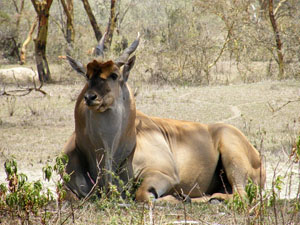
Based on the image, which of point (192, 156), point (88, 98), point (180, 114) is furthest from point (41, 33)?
point (88, 98)

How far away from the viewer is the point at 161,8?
3378cm

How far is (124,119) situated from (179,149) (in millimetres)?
875

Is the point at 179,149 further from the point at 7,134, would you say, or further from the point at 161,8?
the point at 161,8

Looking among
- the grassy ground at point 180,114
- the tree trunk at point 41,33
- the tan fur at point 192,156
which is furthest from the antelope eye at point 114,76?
the tree trunk at point 41,33

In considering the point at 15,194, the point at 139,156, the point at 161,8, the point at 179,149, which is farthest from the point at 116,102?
the point at 161,8

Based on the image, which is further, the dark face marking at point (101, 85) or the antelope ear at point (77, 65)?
the antelope ear at point (77, 65)

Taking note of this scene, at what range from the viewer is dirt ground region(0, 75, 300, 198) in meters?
7.77

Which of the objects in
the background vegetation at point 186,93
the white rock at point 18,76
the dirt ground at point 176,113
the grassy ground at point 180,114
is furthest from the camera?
the white rock at point 18,76

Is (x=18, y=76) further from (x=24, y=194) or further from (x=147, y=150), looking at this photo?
(x=24, y=194)

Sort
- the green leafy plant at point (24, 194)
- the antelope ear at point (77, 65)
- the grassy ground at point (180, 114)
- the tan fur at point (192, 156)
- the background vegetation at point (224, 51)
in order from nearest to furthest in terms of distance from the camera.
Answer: the green leafy plant at point (24, 194) → the antelope ear at point (77, 65) → the tan fur at point (192, 156) → the grassy ground at point (180, 114) → the background vegetation at point (224, 51)

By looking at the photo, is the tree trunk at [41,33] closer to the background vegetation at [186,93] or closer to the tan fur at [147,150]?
the background vegetation at [186,93]

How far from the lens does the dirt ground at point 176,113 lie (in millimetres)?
7773

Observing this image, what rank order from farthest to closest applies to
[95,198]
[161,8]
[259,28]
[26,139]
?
[161,8]
[259,28]
[26,139]
[95,198]

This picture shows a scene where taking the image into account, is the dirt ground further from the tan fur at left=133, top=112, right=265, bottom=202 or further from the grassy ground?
the tan fur at left=133, top=112, right=265, bottom=202
